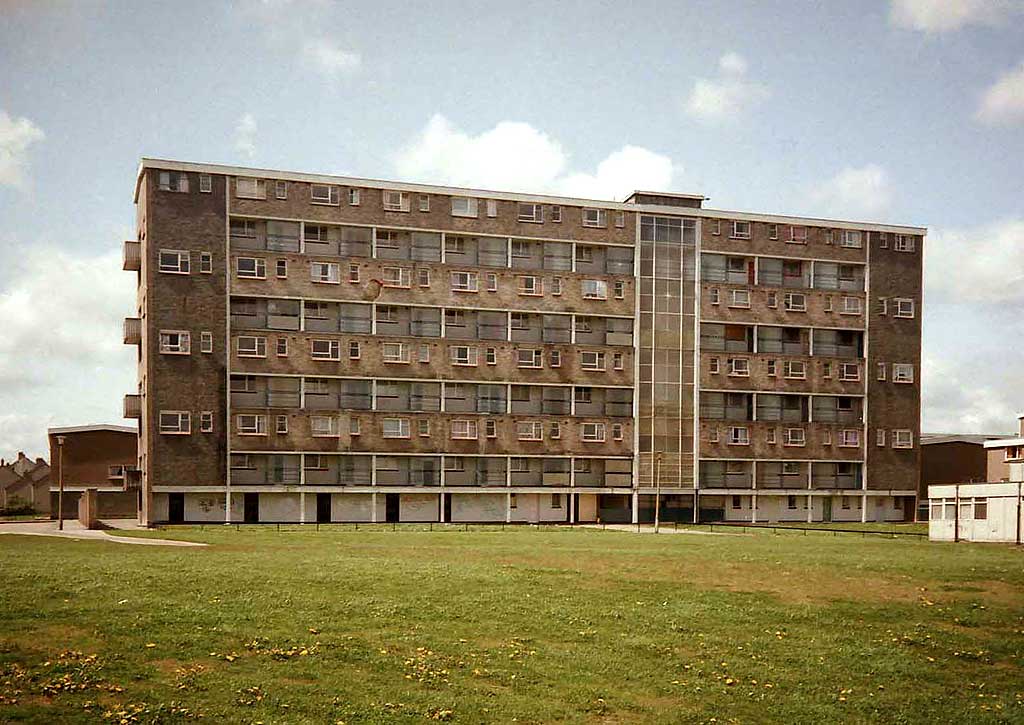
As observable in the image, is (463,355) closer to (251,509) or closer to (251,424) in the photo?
(251,424)

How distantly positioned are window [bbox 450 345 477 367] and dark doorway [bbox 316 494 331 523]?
15.5 metres

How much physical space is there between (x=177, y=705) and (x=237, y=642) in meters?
4.56

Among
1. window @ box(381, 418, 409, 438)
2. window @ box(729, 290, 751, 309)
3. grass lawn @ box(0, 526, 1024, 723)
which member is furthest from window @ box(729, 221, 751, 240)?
grass lawn @ box(0, 526, 1024, 723)

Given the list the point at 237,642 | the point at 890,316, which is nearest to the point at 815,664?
the point at 237,642

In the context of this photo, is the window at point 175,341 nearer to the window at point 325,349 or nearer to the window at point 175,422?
the window at point 175,422

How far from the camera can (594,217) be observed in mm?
98375

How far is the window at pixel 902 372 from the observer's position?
10569 centimetres

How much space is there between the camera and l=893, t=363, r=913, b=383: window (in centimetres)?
10569

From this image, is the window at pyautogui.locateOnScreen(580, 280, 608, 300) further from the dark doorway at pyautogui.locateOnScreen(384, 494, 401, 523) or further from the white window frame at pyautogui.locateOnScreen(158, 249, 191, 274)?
the white window frame at pyautogui.locateOnScreen(158, 249, 191, 274)

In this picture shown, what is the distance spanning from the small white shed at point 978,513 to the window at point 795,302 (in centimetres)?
3859

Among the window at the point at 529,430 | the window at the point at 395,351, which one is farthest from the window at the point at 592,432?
the window at the point at 395,351

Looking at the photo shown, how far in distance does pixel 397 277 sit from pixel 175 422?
21.3m

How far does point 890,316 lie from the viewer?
10581cm

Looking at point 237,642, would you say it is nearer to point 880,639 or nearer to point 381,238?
point 880,639
